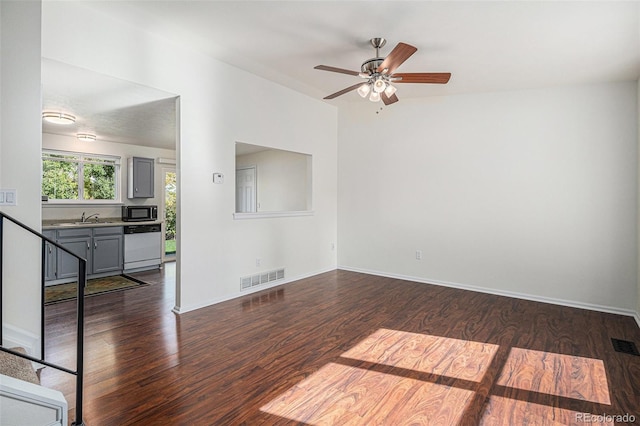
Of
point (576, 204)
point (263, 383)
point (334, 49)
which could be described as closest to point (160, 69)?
point (334, 49)

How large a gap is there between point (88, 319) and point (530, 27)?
5147 millimetres

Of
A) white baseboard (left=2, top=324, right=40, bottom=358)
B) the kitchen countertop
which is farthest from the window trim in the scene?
white baseboard (left=2, top=324, right=40, bottom=358)

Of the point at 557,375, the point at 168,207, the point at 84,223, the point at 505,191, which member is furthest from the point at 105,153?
the point at 557,375

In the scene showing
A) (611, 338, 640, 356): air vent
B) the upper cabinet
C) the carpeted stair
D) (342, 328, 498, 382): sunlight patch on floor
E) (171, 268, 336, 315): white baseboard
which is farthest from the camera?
the upper cabinet

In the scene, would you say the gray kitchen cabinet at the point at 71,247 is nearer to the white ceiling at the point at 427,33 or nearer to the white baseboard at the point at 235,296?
the white baseboard at the point at 235,296

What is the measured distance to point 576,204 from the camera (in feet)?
13.3

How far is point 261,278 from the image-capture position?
15.1 ft

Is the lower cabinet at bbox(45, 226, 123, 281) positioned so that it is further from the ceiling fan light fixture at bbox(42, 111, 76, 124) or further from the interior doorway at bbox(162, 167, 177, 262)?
the ceiling fan light fixture at bbox(42, 111, 76, 124)

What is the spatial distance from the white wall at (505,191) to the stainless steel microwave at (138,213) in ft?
12.4

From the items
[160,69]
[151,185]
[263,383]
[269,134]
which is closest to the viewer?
[263,383]

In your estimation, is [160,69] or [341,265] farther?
[341,265]

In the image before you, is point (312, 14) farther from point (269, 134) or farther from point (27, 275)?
point (27, 275)

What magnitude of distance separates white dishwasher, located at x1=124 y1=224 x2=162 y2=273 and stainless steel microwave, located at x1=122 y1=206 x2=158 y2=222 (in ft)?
0.85

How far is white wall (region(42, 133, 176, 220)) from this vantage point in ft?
17.8
